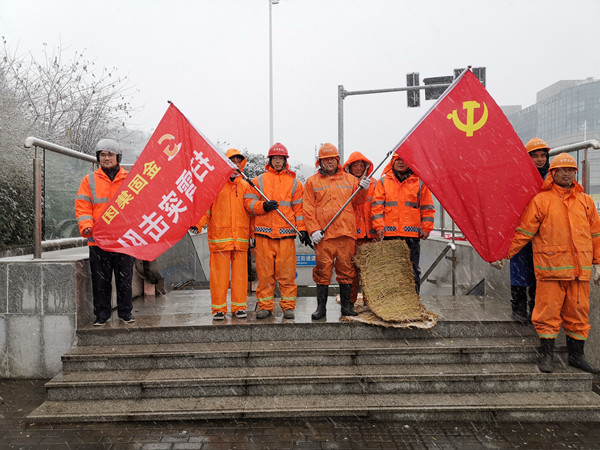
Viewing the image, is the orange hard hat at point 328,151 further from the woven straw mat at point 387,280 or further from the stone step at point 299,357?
the stone step at point 299,357

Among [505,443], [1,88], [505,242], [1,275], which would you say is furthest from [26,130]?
[505,443]

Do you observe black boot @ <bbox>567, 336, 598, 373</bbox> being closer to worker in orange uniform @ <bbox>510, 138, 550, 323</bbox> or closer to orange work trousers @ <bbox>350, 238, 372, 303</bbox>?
worker in orange uniform @ <bbox>510, 138, 550, 323</bbox>

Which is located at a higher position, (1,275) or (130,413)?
(1,275)

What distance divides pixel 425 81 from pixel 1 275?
39.9 feet

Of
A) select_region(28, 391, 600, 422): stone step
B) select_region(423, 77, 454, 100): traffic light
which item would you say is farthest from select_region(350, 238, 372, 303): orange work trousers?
select_region(423, 77, 454, 100): traffic light

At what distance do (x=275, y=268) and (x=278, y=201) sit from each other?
746mm

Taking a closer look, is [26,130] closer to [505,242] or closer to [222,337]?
[222,337]

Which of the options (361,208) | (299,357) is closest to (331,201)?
(361,208)

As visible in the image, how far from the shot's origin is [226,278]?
5.07 meters

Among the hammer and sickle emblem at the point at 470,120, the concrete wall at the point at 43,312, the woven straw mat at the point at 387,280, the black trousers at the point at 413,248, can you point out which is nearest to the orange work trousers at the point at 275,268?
the woven straw mat at the point at 387,280

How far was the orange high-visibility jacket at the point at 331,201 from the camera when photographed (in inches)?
198

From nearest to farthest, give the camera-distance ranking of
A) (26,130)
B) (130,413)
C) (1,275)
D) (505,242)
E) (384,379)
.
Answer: (130,413) → (384,379) → (505,242) → (1,275) → (26,130)

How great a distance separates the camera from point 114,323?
16.5ft

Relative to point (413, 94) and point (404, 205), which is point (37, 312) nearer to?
point (404, 205)
